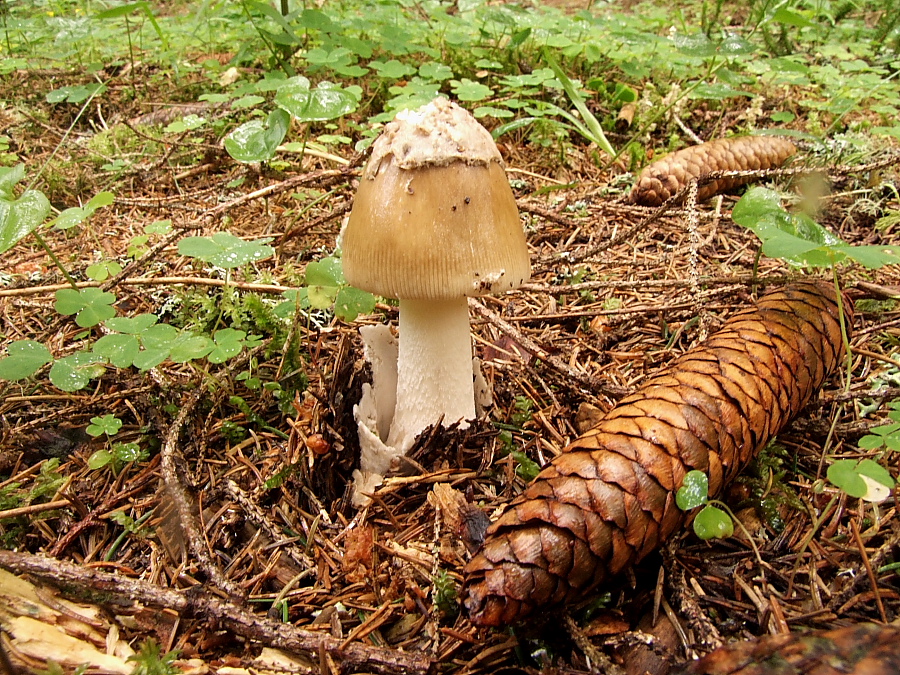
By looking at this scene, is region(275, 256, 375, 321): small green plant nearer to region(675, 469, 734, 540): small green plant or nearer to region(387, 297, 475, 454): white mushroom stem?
region(387, 297, 475, 454): white mushroom stem

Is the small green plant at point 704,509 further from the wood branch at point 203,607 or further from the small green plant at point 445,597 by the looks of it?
the wood branch at point 203,607

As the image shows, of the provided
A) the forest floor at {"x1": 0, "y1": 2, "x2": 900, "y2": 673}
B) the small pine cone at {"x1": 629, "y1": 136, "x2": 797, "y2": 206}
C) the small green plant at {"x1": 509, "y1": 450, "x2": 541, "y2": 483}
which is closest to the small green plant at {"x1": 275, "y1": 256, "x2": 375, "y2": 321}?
the forest floor at {"x1": 0, "y1": 2, "x2": 900, "y2": 673}

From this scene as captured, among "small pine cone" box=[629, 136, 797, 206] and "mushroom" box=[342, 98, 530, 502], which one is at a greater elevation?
"mushroom" box=[342, 98, 530, 502]

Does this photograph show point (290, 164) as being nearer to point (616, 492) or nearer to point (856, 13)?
point (616, 492)

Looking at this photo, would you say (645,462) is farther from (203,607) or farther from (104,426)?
(104,426)

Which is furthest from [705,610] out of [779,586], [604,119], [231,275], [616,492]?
[604,119]

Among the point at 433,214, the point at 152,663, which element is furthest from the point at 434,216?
the point at 152,663
